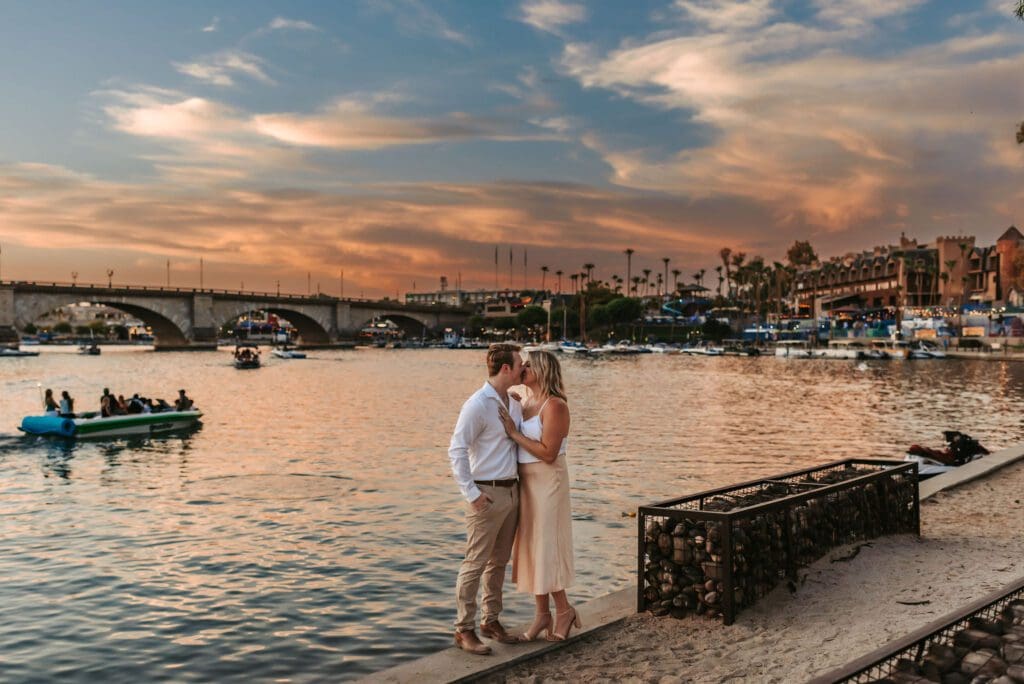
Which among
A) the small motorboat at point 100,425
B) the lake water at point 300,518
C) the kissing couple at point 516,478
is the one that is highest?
the kissing couple at point 516,478

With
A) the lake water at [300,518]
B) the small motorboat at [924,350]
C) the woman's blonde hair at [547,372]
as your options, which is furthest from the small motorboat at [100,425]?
the small motorboat at [924,350]

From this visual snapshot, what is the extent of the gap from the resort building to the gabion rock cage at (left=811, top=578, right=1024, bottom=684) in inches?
5530

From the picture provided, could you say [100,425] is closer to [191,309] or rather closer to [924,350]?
[924,350]

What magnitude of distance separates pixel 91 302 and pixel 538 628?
13990 centimetres

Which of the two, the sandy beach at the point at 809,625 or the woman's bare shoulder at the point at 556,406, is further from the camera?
the woman's bare shoulder at the point at 556,406

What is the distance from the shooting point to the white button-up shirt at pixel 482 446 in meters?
7.55

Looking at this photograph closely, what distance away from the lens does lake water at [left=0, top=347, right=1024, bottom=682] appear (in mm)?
11062

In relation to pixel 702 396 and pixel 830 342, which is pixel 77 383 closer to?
pixel 702 396

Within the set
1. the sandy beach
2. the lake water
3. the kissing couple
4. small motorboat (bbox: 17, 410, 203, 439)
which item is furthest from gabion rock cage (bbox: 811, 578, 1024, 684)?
small motorboat (bbox: 17, 410, 203, 439)

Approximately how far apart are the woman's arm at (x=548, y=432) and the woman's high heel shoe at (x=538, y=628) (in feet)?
5.52

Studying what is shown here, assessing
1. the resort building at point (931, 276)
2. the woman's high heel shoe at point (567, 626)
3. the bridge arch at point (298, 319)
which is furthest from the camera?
the bridge arch at point (298, 319)

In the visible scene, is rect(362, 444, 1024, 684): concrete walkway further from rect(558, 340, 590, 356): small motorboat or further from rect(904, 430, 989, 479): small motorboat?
rect(558, 340, 590, 356): small motorboat

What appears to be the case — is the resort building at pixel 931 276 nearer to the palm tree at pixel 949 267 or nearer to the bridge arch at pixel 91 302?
the palm tree at pixel 949 267

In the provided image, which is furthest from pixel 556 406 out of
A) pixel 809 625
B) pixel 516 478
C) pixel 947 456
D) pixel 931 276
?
pixel 931 276
